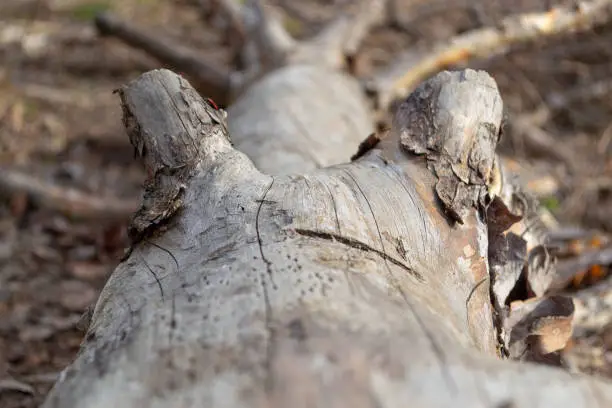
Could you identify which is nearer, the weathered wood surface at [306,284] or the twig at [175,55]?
the weathered wood surface at [306,284]

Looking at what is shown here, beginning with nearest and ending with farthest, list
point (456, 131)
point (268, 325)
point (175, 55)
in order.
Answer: point (268, 325)
point (456, 131)
point (175, 55)

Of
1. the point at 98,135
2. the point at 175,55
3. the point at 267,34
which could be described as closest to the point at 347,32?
the point at 267,34

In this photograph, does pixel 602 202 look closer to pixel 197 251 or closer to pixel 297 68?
pixel 297 68

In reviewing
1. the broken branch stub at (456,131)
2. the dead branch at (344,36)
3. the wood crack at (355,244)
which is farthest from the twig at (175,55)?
the wood crack at (355,244)

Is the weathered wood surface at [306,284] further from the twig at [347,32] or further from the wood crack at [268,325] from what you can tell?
the twig at [347,32]

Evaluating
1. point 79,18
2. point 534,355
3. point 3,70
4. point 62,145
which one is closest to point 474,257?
point 534,355

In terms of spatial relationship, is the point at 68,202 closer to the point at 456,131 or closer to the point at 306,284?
the point at 456,131

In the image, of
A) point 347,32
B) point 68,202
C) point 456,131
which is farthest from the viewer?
point 347,32

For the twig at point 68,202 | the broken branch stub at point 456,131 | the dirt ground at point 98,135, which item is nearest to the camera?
the broken branch stub at point 456,131

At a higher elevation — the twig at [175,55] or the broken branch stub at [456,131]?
the twig at [175,55]
